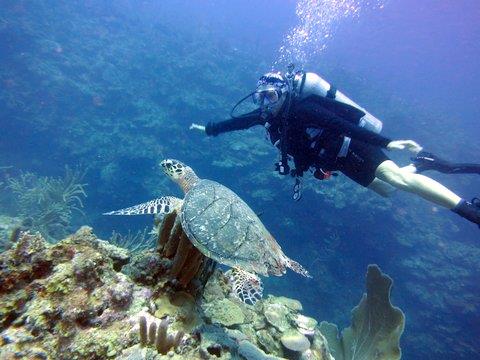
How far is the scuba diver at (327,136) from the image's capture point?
14.7ft

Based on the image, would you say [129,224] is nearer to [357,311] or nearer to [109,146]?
[109,146]

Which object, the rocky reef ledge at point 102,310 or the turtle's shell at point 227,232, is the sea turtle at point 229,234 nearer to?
the turtle's shell at point 227,232

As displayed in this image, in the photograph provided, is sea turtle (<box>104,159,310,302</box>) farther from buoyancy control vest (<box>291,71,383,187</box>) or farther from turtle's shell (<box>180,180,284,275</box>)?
buoyancy control vest (<box>291,71,383,187</box>)

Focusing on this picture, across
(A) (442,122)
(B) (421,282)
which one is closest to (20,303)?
(B) (421,282)

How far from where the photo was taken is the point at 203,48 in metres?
24.6

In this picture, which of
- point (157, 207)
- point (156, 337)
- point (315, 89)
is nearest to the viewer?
point (156, 337)

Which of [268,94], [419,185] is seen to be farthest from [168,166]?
[419,185]

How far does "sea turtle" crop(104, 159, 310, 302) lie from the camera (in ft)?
8.91

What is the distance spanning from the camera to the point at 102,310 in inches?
85.3

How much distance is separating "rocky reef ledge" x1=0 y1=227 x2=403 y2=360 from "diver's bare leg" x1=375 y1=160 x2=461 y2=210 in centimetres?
304

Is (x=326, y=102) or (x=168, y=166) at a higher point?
(x=326, y=102)

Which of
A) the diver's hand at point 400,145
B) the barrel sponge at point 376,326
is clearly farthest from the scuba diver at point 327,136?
the barrel sponge at point 376,326

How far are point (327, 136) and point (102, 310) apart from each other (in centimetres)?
387

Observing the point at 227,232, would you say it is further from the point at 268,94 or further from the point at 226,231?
the point at 268,94
